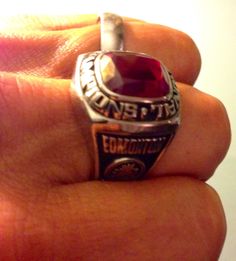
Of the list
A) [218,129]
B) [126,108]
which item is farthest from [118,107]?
[218,129]

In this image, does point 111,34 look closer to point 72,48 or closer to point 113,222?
point 72,48

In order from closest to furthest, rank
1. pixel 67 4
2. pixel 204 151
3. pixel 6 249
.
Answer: pixel 6 249 < pixel 204 151 < pixel 67 4

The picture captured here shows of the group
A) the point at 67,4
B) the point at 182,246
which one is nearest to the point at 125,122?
the point at 182,246

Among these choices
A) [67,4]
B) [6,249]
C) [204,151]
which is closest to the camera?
[6,249]

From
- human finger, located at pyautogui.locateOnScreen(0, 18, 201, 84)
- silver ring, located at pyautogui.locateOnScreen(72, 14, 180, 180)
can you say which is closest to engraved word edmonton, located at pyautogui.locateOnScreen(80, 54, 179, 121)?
silver ring, located at pyautogui.locateOnScreen(72, 14, 180, 180)

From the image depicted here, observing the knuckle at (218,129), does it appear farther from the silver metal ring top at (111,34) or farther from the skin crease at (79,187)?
the silver metal ring top at (111,34)

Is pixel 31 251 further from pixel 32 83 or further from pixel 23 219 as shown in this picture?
pixel 32 83

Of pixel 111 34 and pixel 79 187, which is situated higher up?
pixel 111 34
